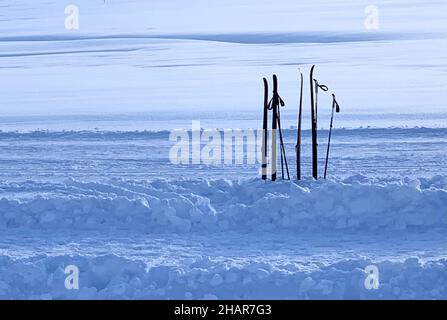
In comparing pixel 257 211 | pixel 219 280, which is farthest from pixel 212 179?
pixel 219 280

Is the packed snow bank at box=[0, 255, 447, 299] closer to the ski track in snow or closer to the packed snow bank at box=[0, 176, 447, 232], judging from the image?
the ski track in snow

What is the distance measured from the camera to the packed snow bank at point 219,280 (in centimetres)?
654

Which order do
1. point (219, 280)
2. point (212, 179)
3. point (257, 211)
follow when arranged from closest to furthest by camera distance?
1. point (219, 280)
2. point (257, 211)
3. point (212, 179)

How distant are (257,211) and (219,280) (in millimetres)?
2072

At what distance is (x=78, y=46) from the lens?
29656 millimetres

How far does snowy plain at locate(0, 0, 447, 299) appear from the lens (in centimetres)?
679

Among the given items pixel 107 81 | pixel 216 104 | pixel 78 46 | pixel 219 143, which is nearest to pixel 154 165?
pixel 219 143

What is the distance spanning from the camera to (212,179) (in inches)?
421

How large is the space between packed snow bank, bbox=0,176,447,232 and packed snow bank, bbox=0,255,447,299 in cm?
158

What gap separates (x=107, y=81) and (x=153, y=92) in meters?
2.22

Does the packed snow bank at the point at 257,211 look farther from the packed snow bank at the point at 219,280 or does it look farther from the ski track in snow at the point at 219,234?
the packed snow bank at the point at 219,280

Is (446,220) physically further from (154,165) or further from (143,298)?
(154,165)

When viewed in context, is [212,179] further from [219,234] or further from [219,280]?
[219,280]

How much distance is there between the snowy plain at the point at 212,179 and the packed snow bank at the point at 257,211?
0.01 meters
